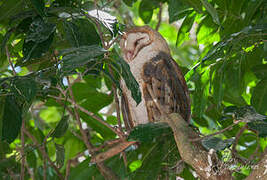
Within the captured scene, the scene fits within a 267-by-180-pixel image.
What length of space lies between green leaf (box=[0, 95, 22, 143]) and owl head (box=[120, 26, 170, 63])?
1.87 ft

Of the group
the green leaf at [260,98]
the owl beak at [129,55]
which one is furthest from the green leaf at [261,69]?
the owl beak at [129,55]

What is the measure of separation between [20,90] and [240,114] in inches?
23.8

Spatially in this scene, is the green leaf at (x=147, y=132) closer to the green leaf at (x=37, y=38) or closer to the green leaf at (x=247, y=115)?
the green leaf at (x=247, y=115)

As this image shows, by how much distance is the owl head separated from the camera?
5.29ft

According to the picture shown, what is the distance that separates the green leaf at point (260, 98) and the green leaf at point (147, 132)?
646 mm

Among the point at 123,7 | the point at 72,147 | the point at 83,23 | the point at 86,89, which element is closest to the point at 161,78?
the point at 83,23

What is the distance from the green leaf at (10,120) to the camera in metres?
1.23

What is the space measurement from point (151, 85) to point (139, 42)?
0.68 ft

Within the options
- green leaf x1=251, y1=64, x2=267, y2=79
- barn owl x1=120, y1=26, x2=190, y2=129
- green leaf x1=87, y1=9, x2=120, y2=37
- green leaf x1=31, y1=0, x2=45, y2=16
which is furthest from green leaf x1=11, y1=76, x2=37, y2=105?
green leaf x1=251, y1=64, x2=267, y2=79

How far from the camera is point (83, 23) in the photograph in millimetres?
1361

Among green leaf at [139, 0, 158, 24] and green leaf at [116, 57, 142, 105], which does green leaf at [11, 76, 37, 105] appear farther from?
green leaf at [139, 0, 158, 24]

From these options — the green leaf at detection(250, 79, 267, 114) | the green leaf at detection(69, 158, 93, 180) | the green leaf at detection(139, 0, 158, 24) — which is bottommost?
the green leaf at detection(69, 158, 93, 180)

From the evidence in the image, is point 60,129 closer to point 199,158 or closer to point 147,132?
point 147,132

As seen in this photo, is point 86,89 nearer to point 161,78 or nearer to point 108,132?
point 108,132
